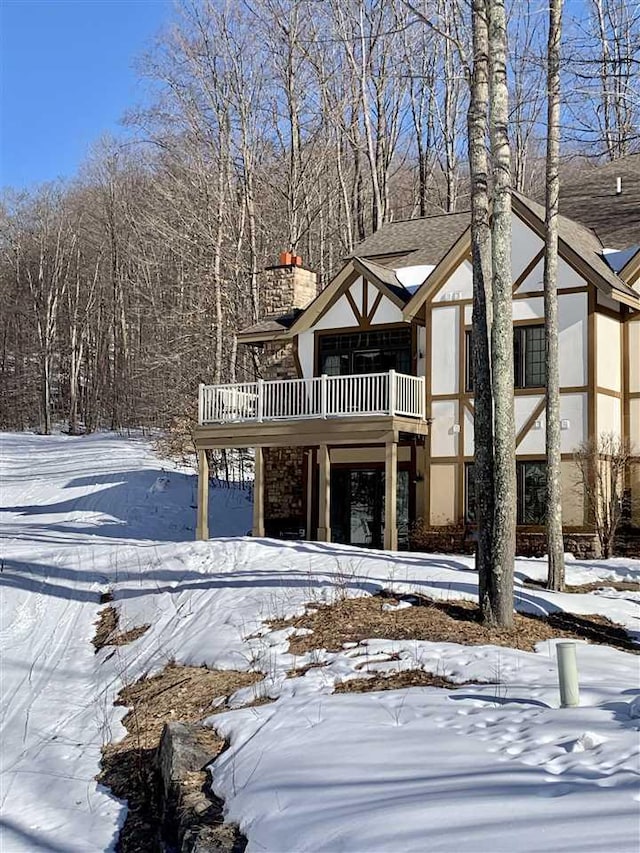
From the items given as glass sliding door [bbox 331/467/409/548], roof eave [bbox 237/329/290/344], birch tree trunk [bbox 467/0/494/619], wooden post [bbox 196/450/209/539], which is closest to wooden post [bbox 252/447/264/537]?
wooden post [bbox 196/450/209/539]

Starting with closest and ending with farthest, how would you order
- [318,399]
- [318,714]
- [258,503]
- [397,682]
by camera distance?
[318,714], [397,682], [258,503], [318,399]

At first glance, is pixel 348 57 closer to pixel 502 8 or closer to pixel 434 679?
pixel 502 8

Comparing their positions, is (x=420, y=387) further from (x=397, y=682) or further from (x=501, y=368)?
(x=397, y=682)

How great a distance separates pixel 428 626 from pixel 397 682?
212 centimetres

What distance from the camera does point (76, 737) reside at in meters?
8.55

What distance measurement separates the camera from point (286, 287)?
23172 millimetres

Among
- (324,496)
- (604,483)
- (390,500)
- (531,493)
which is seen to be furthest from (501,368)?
(324,496)

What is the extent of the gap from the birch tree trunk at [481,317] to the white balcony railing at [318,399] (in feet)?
24.2

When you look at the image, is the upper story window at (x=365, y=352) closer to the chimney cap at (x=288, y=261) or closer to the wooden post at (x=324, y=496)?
the chimney cap at (x=288, y=261)

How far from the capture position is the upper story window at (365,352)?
2081 cm

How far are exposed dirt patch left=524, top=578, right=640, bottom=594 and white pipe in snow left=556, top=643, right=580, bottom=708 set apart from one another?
672 cm

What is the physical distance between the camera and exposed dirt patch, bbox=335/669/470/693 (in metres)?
8.05

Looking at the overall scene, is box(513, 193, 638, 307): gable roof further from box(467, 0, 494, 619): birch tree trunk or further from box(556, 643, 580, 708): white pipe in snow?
box(556, 643, 580, 708): white pipe in snow

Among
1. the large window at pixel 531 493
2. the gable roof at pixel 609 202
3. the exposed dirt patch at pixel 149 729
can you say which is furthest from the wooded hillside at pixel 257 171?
the exposed dirt patch at pixel 149 729
